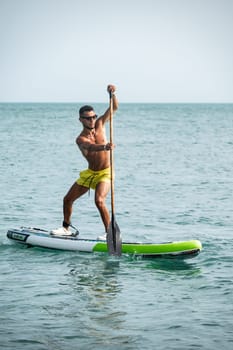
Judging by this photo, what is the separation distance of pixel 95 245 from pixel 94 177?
1.08 metres

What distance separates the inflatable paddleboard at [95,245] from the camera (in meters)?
13.5

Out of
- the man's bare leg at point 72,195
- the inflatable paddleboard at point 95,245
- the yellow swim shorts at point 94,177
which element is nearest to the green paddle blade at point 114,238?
the inflatable paddleboard at point 95,245

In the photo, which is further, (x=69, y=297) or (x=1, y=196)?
(x=1, y=196)

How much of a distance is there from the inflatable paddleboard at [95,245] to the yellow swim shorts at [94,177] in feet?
3.10

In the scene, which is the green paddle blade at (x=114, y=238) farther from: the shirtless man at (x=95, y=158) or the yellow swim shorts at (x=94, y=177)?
the yellow swim shorts at (x=94, y=177)

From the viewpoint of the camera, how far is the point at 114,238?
45.3 feet

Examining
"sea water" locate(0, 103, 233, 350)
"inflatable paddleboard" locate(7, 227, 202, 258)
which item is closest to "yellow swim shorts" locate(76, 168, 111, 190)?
"inflatable paddleboard" locate(7, 227, 202, 258)

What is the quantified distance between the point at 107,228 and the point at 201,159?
954 inches

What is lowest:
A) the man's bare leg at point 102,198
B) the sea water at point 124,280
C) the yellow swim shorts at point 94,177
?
the sea water at point 124,280

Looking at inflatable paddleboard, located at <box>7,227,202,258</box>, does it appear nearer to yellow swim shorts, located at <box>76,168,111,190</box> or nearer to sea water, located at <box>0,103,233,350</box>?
sea water, located at <box>0,103,233,350</box>

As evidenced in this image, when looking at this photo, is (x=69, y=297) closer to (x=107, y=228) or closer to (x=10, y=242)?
(x=107, y=228)

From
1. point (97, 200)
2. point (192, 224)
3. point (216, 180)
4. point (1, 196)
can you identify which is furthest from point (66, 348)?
point (216, 180)

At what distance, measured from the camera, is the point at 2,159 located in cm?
3644

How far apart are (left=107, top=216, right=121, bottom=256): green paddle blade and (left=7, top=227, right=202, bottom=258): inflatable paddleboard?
130mm
